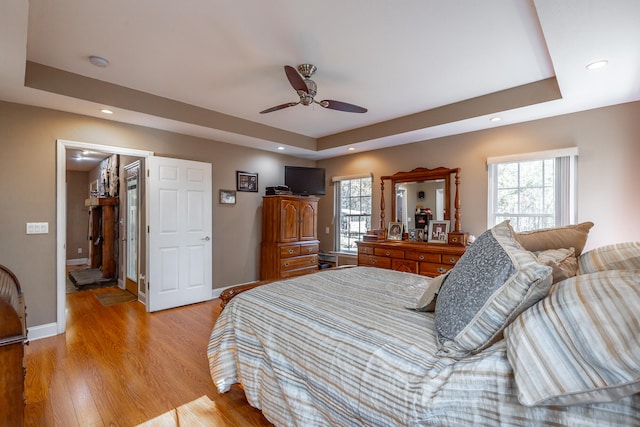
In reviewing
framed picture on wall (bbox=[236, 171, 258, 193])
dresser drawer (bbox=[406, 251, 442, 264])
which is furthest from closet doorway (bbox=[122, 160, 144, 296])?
dresser drawer (bbox=[406, 251, 442, 264])

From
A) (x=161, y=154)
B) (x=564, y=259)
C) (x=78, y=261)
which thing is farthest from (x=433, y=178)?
(x=78, y=261)

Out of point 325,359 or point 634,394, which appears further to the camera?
point 325,359

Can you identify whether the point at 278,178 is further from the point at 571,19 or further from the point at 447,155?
the point at 571,19

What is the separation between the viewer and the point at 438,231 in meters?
4.30

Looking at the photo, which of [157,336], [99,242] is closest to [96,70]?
[157,336]

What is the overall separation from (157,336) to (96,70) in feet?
8.87

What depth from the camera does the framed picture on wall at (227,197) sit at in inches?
184

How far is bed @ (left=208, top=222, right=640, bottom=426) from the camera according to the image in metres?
0.78

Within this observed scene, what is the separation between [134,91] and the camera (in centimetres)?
326

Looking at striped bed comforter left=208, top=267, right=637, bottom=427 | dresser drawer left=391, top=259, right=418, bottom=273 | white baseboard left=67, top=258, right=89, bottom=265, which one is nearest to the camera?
striped bed comforter left=208, top=267, right=637, bottom=427

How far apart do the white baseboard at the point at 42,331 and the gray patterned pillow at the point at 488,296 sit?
3.95 m

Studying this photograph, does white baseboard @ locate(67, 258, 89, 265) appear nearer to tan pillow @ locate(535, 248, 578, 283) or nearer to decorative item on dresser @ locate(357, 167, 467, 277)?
decorative item on dresser @ locate(357, 167, 467, 277)

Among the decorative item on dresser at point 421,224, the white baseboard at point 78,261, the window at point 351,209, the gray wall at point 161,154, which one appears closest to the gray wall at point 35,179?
the gray wall at point 161,154

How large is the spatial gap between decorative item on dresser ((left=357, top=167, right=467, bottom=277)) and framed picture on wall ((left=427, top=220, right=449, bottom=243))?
15 mm
